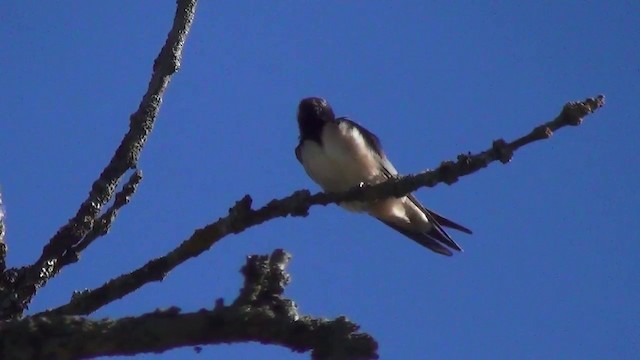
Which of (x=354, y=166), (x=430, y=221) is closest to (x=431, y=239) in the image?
(x=430, y=221)

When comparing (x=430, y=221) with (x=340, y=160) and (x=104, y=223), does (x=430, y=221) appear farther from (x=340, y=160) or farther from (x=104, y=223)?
(x=104, y=223)

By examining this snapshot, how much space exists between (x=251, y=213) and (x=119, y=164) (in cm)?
69

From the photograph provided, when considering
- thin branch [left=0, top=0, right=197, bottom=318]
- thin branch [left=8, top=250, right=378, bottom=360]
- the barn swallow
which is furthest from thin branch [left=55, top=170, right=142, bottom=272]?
the barn swallow

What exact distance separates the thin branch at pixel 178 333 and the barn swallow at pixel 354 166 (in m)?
3.82

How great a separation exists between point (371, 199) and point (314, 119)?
120 inches

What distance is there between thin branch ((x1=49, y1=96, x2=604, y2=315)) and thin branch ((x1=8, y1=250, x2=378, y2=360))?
0.66 meters

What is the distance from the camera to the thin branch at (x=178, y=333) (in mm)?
2168

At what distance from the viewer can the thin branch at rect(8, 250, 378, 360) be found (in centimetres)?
217

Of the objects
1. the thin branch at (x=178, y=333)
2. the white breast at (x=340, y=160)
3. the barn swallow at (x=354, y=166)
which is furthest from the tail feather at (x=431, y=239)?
the thin branch at (x=178, y=333)

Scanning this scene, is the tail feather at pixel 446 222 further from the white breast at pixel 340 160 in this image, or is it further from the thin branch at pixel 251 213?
the thin branch at pixel 251 213

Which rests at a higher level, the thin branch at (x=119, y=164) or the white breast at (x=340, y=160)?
the white breast at (x=340, y=160)

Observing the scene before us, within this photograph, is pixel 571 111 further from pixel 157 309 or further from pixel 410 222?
pixel 410 222

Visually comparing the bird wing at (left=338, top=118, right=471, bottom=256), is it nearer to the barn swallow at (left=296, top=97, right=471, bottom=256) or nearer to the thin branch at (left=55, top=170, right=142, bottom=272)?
the barn swallow at (left=296, top=97, right=471, bottom=256)

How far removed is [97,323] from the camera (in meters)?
2.25
